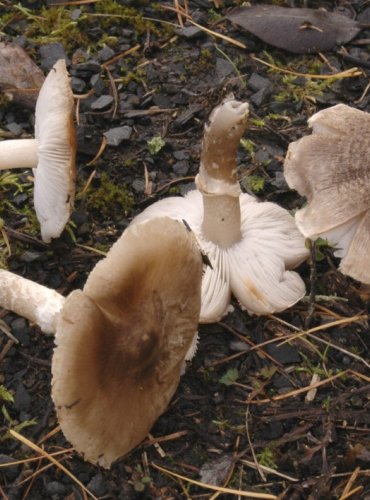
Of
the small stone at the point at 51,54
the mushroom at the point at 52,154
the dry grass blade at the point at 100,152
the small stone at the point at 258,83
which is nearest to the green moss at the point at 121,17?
the small stone at the point at 51,54

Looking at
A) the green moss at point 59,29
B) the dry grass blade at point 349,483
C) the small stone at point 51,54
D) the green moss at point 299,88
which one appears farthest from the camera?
the green moss at point 59,29

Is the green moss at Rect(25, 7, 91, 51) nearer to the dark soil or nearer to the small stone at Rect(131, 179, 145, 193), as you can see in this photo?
the dark soil

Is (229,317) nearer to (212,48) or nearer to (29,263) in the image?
(29,263)

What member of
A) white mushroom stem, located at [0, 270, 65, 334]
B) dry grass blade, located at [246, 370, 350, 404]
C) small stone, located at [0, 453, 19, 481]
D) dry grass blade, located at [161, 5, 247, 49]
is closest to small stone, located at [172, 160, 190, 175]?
dry grass blade, located at [161, 5, 247, 49]

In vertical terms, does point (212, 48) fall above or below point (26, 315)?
above

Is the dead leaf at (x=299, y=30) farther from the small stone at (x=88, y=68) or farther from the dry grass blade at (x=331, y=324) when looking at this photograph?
the dry grass blade at (x=331, y=324)

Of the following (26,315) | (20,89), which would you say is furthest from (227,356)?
(20,89)

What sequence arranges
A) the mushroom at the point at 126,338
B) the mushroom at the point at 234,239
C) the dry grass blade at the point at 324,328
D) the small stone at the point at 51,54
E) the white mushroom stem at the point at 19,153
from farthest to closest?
1. the small stone at the point at 51,54
2. the white mushroom stem at the point at 19,153
3. the dry grass blade at the point at 324,328
4. the mushroom at the point at 234,239
5. the mushroom at the point at 126,338
